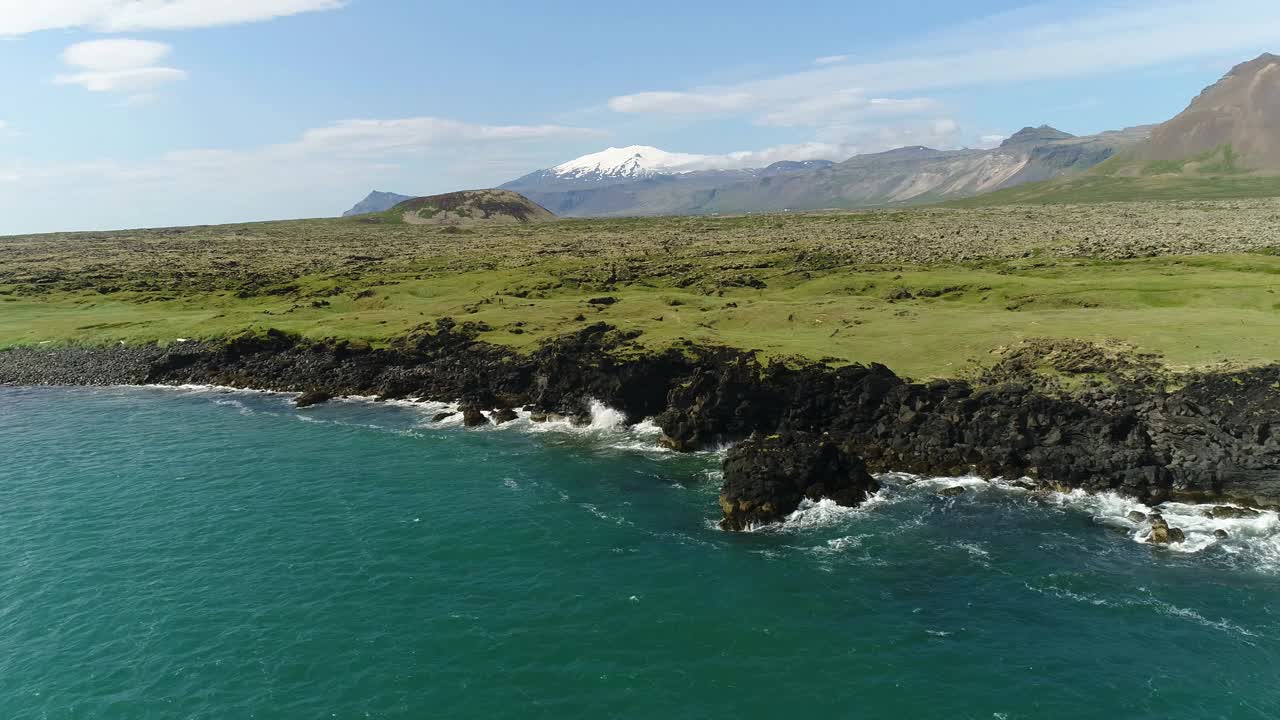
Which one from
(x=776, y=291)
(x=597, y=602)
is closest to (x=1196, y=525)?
(x=597, y=602)

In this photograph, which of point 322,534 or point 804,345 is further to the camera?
point 804,345

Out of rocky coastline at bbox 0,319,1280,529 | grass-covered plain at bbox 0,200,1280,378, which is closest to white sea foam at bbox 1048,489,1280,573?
rocky coastline at bbox 0,319,1280,529

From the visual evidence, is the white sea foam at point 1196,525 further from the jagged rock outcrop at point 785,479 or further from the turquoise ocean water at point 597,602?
the jagged rock outcrop at point 785,479

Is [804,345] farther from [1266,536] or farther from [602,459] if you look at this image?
[1266,536]

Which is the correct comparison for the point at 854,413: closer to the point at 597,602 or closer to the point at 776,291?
the point at 597,602

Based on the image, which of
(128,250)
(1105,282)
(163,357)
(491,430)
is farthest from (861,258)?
(128,250)

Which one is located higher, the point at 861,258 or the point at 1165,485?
the point at 861,258

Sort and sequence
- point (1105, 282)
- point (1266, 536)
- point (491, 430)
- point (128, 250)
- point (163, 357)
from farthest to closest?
point (128, 250)
point (163, 357)
point (1105, 282)
point (491, 430)
point (1266, 536)
